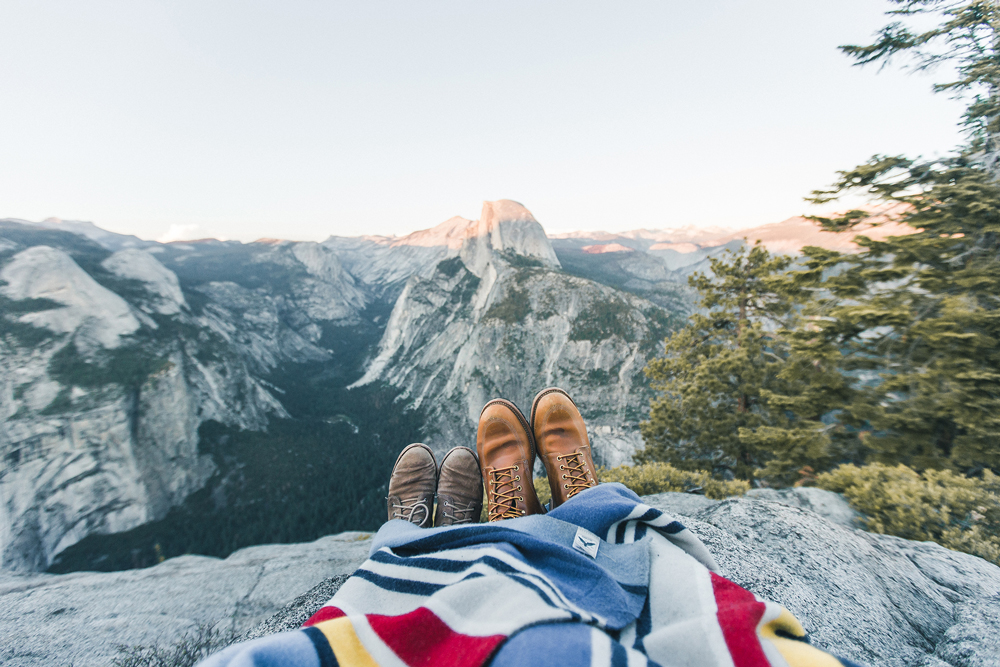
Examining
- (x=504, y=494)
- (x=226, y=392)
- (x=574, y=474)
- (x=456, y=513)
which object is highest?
(x=574, y=474)

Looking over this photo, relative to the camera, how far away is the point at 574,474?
170 inches

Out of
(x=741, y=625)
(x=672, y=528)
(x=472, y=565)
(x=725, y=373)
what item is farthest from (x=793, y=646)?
(x=725, y=373)

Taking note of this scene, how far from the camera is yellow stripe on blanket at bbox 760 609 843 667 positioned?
1.27m

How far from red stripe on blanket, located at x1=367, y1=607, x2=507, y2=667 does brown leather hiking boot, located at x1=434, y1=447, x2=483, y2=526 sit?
281 centimetres

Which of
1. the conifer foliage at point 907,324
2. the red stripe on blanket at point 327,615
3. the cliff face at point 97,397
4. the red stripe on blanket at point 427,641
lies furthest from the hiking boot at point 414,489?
the cliff face at point 97,397

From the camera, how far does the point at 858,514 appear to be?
4152 millimetres

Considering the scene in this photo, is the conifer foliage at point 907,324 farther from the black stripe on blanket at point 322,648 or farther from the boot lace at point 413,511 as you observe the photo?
the black stripe on blanket at point 322,648

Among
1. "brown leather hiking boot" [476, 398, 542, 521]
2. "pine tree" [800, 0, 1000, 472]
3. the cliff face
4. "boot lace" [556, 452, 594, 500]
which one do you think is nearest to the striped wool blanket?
"boot lace" [556, 452, 594, 500]

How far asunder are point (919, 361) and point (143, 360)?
4545 inches

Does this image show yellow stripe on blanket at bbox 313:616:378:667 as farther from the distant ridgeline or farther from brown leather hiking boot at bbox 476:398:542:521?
the distant ridgeline

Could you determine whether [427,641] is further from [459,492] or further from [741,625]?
[459,492]

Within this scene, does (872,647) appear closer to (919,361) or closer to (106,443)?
(919,361)

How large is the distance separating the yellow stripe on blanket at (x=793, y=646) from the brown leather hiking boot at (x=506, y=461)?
284 centimetres

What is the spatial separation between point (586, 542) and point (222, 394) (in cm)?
12008
